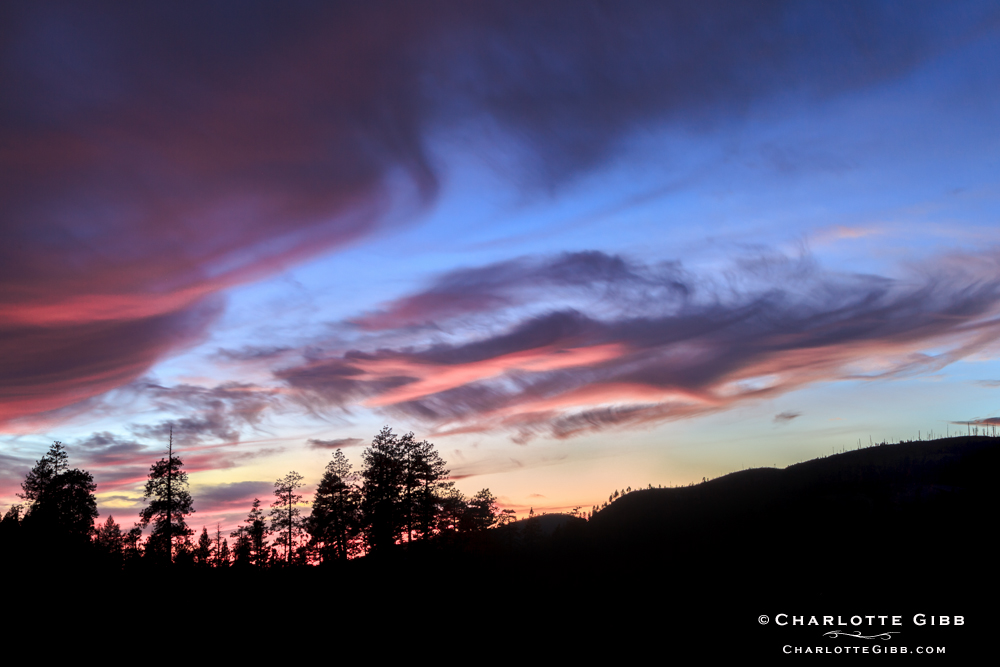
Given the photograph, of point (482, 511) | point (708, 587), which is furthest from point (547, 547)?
point (708, 587)

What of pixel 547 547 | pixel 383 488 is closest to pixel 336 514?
pixel 383 488

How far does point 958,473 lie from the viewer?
5325cm

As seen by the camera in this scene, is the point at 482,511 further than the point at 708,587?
Yes

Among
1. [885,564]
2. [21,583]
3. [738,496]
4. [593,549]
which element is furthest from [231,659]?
[738,496]

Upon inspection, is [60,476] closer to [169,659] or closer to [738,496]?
[169,659]

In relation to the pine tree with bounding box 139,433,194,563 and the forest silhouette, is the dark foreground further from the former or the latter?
the pine tree with bounding box 139,433,194,563

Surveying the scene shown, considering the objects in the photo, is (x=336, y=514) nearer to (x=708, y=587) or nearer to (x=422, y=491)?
(x=422, y=491)

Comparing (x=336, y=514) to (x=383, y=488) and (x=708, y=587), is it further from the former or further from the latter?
(x=708, y=587)

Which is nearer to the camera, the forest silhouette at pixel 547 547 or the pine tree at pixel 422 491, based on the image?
the forest silhouette at pixel 547 547

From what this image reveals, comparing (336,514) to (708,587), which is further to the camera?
(336,514)

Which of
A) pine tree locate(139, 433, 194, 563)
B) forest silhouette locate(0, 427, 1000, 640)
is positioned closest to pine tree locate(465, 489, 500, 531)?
forest silhouette locate(0, 427, 1000, 640)

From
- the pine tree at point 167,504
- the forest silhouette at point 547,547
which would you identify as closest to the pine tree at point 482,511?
the forest silhouette at point 547,547

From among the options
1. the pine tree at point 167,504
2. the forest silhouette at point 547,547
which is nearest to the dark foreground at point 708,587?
the forest silhouette at point 547,547

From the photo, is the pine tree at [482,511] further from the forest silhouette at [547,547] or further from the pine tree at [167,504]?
the pine tree at [167,504]
